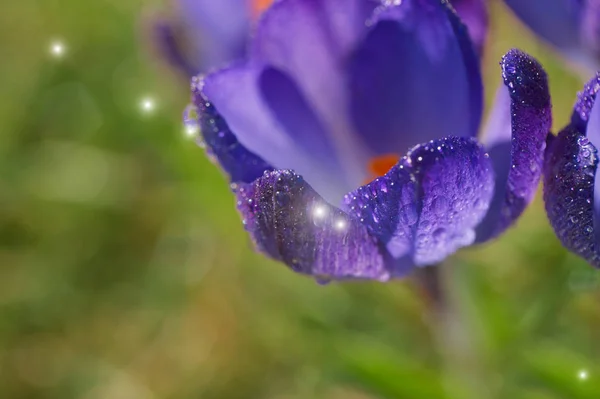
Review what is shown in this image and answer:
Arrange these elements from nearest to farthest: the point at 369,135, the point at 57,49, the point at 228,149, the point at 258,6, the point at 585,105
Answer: the point at 585,105 → the point at 228,149 → the point at 369,135 → the point at 258,6 → the point at 57,49

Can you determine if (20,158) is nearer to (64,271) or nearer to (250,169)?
(64,271)

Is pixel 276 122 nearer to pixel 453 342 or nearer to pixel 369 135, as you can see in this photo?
pixel 369 135

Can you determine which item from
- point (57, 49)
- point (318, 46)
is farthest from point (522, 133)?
point (57, 49)

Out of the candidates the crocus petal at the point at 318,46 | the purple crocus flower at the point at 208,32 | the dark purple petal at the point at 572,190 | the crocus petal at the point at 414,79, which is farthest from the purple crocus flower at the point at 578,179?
the purple crocus flower at the point at 208,32

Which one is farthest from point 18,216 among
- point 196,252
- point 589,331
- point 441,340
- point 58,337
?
point 589,331

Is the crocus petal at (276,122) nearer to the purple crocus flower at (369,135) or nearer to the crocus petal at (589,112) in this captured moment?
the purple crocus flower at (369,135)

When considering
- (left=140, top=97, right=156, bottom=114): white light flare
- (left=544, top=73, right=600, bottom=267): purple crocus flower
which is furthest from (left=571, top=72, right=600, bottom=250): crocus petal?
(left=140, top=97, right=156, bottom=114): white light flare
